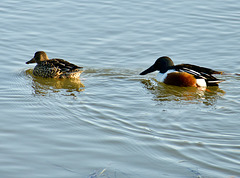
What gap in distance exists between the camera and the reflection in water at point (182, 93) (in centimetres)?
774

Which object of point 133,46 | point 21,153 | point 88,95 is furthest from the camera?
point 133,46

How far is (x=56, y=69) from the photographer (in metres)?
8.91

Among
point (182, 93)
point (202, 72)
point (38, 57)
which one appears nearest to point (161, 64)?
point (202, 72)

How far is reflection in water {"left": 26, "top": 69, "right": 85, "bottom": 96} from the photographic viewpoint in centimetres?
797

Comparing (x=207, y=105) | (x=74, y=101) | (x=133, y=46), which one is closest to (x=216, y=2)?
(x=133, y=46)

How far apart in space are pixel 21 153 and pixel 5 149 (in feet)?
0.74

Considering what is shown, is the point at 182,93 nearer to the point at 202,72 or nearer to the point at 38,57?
the point at 202,72

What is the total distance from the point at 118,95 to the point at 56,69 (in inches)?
73.0

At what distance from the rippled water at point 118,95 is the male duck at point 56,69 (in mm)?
167

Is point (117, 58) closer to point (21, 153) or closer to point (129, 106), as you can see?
point (129, 106)

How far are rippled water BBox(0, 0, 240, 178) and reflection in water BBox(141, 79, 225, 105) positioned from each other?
0.06ft

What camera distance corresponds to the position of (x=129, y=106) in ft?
23.0

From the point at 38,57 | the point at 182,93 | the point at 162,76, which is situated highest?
the point at 38,57

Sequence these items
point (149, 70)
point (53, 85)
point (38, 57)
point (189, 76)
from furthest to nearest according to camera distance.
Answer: point (38, 57), point (149, 70), point (189, 76), point (53, 85)
